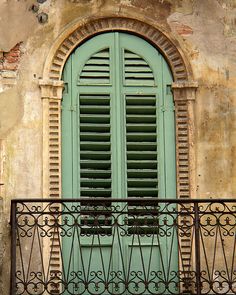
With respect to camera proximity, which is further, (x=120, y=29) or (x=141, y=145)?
(x=120, y=29)

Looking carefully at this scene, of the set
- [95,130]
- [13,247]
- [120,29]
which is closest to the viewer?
[13,247]

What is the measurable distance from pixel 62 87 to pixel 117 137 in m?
0.85

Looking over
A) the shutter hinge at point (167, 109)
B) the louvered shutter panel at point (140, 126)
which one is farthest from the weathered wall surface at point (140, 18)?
the louvered shutter panel at point (140, 126)

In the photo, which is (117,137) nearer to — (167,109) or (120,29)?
(167,109)

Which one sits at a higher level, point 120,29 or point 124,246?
point 120,29

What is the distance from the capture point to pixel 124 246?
14109 millimetres

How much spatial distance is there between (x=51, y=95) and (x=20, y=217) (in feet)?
4.84

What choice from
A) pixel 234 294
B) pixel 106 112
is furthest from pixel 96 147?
pixel 234 294

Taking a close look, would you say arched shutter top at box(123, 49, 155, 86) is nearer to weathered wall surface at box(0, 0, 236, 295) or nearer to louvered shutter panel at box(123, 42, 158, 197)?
louvered shutter panel at box(123, 42, 158, 197)

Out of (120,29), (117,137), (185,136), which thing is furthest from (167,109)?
(120,29)

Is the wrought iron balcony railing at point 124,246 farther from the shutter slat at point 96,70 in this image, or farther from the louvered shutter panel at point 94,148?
the shutter slat at point 96,70

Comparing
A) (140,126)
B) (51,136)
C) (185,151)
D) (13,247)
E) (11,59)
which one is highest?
(11,59)

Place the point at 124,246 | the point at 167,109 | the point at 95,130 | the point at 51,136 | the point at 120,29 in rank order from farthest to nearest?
the point at 120,29 → the point at 167,109 → the point at 95,130 → the point at 51,136 → the point at 124,246

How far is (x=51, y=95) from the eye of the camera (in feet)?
47.2
